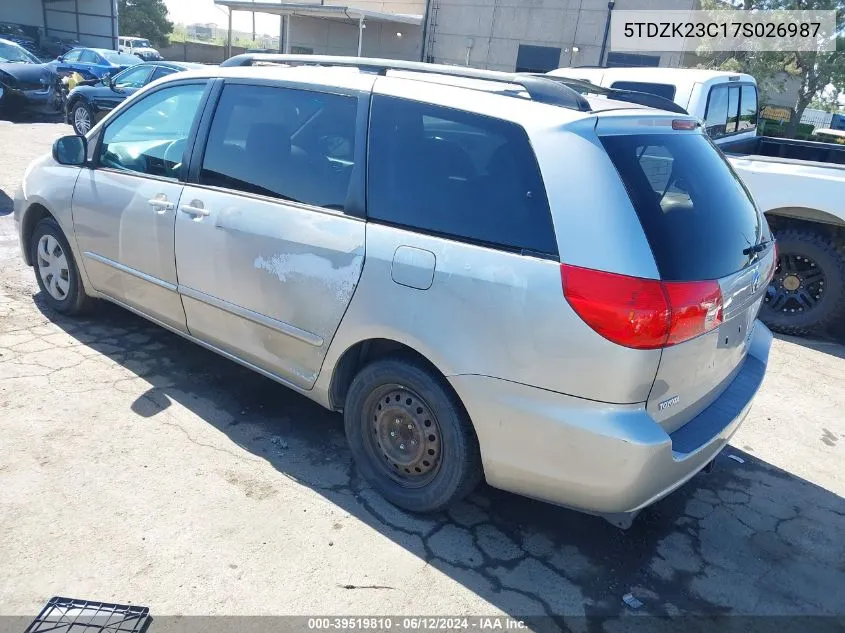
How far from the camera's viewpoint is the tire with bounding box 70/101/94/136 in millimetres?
13516

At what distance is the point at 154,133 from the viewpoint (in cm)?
402

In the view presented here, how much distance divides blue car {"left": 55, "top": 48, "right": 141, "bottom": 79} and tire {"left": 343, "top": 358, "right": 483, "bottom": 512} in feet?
62.3

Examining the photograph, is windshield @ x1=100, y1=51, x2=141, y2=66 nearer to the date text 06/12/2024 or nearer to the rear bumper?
the rear bumper

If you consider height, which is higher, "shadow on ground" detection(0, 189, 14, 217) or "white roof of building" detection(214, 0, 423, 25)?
"white roof of building" detection(214, 0, 423, 25)

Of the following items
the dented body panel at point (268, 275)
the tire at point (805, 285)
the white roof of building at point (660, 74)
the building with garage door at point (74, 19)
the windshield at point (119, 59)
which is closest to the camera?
the dented body panel at point (268, 275)

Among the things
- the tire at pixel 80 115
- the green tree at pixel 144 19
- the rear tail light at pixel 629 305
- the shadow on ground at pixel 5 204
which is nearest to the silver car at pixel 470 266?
the rear tail light at pixel 629 305

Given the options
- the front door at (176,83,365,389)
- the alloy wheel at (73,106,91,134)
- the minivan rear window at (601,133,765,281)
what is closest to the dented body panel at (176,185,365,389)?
the front door at (176,83,365,389)

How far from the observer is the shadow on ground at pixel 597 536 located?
2652 mm

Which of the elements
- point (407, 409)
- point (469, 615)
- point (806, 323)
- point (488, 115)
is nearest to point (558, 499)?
point (469, 615)

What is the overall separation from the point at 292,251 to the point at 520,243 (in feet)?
3.78

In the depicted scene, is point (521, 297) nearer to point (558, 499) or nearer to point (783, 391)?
point (558, 499)

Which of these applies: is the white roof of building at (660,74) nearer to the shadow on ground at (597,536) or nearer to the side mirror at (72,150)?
the side mirror at (72,150)

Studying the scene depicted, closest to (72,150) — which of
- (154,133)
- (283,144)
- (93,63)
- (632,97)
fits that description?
(154,133)

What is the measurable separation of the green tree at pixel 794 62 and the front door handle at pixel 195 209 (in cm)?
2455
